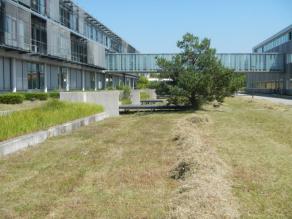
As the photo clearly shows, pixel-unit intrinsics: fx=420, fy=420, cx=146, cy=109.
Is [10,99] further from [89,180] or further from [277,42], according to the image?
[277,42]

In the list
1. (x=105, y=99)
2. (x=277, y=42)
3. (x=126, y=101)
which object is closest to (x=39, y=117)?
(x=105, y=99)

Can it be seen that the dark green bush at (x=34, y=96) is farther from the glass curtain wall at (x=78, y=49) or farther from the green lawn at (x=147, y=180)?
the glass curtain wall at (x=78, y=49)

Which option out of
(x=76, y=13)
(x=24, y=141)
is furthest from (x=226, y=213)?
(x=76, y=13)

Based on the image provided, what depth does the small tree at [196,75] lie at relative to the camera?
2567 cm

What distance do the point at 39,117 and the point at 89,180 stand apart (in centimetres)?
686

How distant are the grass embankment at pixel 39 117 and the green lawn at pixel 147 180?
2.70 ft

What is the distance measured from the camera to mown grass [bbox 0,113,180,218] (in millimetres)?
5570

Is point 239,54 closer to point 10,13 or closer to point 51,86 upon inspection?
point 51,86

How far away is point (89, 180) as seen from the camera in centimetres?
717

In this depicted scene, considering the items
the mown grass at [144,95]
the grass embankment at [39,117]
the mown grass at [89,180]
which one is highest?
the mown grass at [144,95]

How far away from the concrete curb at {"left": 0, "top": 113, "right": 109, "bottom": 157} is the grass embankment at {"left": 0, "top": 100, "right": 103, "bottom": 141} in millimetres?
310

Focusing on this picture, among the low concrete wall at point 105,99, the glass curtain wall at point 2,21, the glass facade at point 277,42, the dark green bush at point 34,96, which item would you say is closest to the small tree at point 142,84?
the glass facade at point 277,42

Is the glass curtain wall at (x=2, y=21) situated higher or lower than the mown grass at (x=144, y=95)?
higher

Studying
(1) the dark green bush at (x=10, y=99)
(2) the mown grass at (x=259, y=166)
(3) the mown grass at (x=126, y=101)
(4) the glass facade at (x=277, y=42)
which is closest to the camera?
(2) the mown grass at (x=259, y=166)
